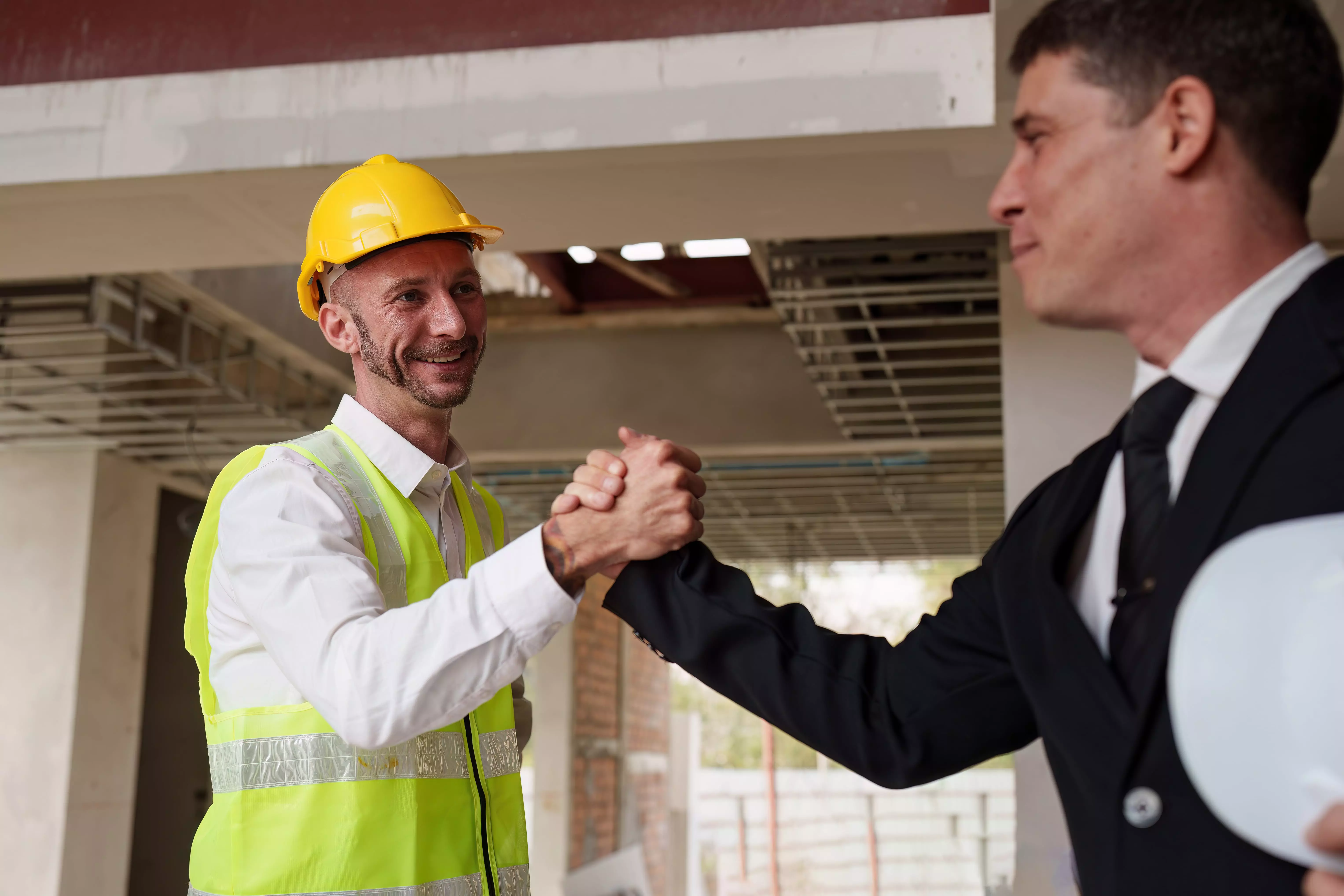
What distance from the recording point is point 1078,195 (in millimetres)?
1094

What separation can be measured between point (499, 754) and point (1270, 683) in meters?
1.15

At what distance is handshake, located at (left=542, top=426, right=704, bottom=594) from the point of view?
142 centimetres

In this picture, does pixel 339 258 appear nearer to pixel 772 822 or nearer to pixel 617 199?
pixel 617 199

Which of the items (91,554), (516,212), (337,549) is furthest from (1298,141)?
(91,554)

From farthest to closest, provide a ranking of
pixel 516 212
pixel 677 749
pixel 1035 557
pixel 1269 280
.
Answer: pixel 677 749, pixel 516 212, pixel 1035 557, pixel 1269 280

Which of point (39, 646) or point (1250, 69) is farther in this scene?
point (39, 646)

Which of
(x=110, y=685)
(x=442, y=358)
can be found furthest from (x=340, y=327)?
(x=110, y=685)

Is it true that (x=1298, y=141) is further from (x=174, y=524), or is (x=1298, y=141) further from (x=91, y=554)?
(x=174, y=524)

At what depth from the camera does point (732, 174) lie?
287cm

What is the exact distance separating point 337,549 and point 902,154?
1.69 meters

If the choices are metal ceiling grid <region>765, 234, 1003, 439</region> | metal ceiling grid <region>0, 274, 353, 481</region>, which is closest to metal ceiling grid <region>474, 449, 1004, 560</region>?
metal ceiling grid <region>765, 234, 1003, 439</region>

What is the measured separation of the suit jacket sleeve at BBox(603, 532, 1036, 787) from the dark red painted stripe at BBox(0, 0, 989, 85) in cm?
155

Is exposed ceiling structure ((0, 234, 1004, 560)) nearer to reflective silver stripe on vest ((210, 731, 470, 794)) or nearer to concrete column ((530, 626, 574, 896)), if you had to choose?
concrete column ((530, 626, 574, 896))

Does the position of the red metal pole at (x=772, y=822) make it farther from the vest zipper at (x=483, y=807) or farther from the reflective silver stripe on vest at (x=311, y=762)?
the reflective silver stripe on vest at (x=311, y=762)
